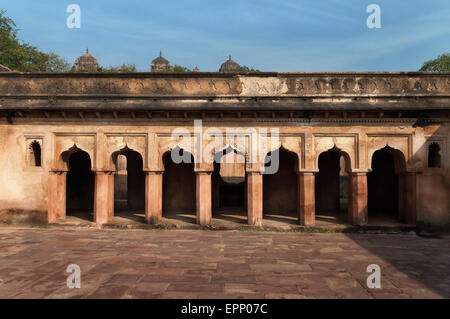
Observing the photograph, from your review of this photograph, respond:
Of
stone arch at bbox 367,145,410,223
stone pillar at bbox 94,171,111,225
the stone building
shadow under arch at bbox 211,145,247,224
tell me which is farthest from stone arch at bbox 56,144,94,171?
stone arch at bbox 367,145,410,223

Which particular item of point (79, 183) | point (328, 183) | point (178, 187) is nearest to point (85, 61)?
point (79, 183)

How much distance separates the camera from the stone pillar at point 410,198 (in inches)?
412

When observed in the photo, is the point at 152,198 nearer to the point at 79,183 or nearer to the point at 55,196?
the point at 55,196

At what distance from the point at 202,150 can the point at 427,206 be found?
814cm

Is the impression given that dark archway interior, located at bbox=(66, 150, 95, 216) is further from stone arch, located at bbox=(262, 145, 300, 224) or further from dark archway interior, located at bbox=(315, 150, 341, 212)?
dark archway interior, located at bbox=(315, 150, 341, 212)

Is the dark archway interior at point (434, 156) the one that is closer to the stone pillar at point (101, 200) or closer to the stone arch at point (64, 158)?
the stone pillar at point (101, 200)

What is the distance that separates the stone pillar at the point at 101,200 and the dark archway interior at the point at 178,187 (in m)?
3.39

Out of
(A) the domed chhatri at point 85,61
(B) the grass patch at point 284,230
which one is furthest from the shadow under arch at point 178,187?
(A) the domed chhatri at point 85,61

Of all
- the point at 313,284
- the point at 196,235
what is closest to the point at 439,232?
the point at 313,284

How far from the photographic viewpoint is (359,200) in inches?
416

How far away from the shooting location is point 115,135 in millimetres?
10938

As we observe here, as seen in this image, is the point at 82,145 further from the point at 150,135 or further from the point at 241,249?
the point at 241,249

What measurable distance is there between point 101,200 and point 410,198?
1120 cm

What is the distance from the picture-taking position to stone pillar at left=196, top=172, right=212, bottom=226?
35.3ft
